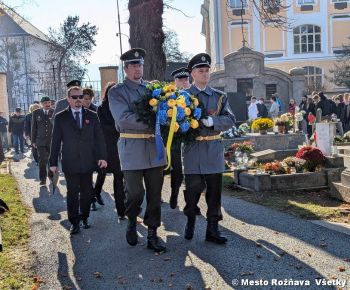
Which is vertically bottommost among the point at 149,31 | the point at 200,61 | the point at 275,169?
the point at 275,169

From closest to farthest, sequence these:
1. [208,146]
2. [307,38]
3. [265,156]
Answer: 1. [208,146]
2. [265,156]
3. [307,38]

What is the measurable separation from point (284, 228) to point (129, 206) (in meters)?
1.99

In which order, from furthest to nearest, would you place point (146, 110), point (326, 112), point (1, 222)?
1. point (326, 112)
2. point (1, 222)
3. point (146, 110)

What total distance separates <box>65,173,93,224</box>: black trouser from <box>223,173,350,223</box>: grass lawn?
2.79m

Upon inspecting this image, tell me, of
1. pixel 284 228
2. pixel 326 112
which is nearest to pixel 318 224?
pixel 284 228

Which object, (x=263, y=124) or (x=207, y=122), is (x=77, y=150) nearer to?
(x=207, y=122)

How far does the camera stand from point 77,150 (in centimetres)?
666

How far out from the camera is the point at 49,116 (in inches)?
446

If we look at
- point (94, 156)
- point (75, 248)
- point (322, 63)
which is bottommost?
point (75, 248)

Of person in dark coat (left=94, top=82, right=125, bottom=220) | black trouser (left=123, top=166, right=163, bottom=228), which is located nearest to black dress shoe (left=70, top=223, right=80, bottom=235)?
person in dark coat (left=94, top=82, right=125, bottom=220)

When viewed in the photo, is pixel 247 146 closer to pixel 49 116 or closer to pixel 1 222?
pixel 49 116

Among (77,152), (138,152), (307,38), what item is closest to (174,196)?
(77,152)

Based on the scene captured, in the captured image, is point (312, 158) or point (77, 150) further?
point (312, 158)

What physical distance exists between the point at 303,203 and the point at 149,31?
6.28 metres
